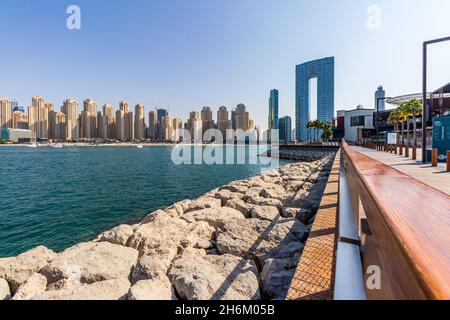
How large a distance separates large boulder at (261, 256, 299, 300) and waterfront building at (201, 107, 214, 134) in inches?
5702

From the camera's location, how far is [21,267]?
459 centimetres

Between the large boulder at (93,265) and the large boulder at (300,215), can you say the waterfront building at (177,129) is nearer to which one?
the large boulder at (300,215)

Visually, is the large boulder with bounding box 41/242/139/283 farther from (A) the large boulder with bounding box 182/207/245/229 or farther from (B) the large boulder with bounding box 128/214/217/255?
(A) the large boulder with bounding box 182/207/245/229

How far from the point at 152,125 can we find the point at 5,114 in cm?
9777

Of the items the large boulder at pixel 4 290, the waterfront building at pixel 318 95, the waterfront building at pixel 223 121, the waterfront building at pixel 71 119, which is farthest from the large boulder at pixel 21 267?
the waterfront building at pixel 71 119

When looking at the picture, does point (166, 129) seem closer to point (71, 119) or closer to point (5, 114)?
point (71, 119)

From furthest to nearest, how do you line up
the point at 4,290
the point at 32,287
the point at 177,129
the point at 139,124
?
1. the point at 177,129
2. the point at 139,124
3. the point at 4,290
4. the point at 32,287

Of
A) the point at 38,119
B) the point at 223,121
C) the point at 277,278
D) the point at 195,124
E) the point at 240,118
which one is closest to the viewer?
the point at 277,278

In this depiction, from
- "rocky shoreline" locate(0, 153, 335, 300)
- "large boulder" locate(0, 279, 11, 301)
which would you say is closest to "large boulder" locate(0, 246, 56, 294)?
"rocky shoreline" locate(0, 153, 335, 300)

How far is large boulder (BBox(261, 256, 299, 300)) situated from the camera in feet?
11.3

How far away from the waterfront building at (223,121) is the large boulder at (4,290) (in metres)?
136

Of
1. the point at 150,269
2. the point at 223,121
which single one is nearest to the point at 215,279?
the point at 150,269
